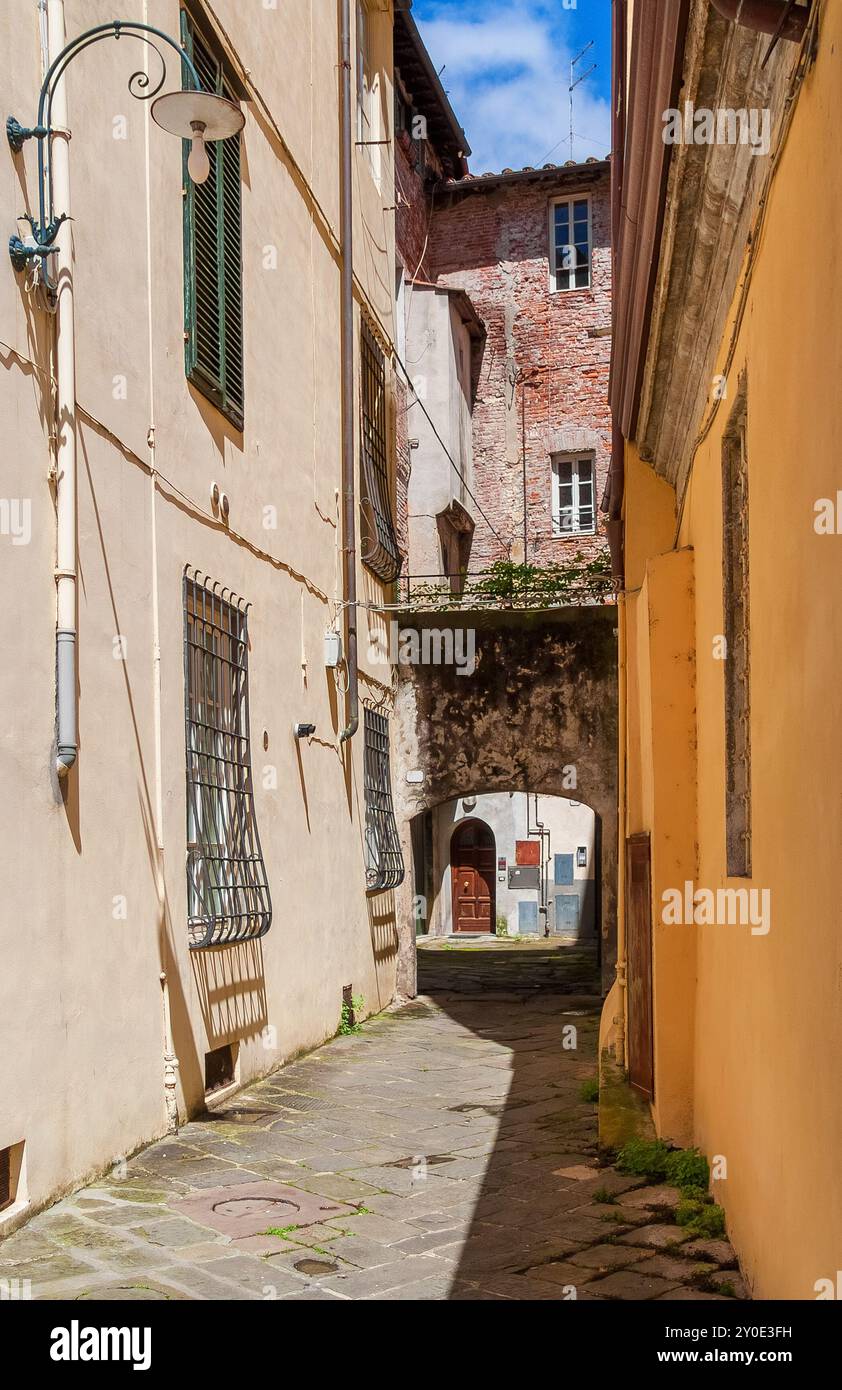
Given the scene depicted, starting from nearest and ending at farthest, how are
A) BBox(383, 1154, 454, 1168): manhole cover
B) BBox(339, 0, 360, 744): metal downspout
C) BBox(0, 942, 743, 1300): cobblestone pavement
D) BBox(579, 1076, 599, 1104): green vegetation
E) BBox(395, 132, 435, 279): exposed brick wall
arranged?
BBox(0, 942, 743, 1300): cobblestone pavement → BBox(383, 1154, 454, 1168): manhole cover → BBox(579, 1076, 599, 1104): green vegetation → BBox(339, 0, 360, 744): metal downspout → BBox(395, 132, 435, 279): exposed brick wall

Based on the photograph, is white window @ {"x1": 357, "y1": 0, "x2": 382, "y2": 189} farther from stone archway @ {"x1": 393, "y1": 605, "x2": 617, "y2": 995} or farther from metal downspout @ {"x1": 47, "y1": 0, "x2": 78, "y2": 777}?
metal downspout @ {"x1": 47, "y1": 0, "x2": 78, "y2": 777}

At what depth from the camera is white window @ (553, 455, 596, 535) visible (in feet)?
74.5

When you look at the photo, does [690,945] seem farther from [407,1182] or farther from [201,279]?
[201,279]

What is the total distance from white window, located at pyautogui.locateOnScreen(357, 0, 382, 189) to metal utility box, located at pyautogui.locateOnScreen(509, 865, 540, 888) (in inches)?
576

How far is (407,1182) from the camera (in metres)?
6.22

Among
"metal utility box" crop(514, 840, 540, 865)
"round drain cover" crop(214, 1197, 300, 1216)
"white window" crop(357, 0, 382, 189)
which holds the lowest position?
"round drain cover" crop(214, 1197, 300, 1216)

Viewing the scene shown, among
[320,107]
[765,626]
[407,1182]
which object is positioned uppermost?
[320,107]

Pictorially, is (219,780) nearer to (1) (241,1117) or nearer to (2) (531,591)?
(1) (241,1117)

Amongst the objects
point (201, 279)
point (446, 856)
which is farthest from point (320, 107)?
point (446, 856)

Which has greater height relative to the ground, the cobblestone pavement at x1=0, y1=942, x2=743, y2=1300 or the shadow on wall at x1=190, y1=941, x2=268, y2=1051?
the shadow on wall at x1=190, y1=941, x2=268, y2=1051

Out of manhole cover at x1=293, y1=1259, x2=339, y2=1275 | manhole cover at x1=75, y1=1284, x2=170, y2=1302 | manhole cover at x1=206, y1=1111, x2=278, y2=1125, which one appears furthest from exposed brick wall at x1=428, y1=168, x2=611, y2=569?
manhole cover at x1=75, y1=1284, x2=170, y2=1302

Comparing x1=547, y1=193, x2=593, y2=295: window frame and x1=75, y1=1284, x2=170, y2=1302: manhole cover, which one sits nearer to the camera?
x1=75, y1=1284, x2=170, y2=1302: manhole cover

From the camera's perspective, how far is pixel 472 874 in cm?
2697

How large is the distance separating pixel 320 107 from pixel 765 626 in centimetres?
892
